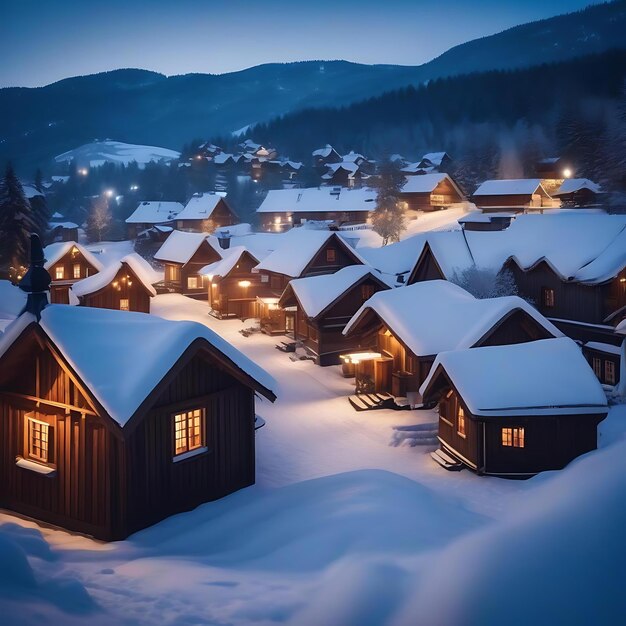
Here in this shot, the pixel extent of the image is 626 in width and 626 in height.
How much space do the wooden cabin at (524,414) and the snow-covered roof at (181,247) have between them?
38838 mm

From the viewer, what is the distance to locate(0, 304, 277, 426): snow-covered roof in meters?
12.0

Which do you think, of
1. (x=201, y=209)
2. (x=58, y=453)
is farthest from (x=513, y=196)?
(x=58, y=453)

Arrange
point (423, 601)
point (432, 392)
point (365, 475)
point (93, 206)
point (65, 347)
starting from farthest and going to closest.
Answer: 1. point (93, 206)
2. point (432, 392)
3. point (365, 475)
4. point (65, 347)
5. point (423, 601)

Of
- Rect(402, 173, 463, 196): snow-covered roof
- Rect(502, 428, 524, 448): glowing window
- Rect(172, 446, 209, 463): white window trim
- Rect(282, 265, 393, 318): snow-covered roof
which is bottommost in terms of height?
Rect(502, 428, 524, 448): glowing window

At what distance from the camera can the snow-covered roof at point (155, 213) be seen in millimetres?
84750

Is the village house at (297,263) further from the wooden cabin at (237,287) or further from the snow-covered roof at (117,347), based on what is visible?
the snow-covered roof at (117,347)

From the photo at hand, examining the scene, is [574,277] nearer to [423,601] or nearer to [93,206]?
[423,601]

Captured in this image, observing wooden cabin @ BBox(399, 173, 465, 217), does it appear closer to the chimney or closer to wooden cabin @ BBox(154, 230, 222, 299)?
wooden cabin @ BBox(154, 230, 222, 299)

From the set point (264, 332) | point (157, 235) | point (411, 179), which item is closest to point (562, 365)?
point (264, 332)

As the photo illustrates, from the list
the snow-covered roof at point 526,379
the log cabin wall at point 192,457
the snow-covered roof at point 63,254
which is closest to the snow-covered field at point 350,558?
the log cabin wall at point 192,457

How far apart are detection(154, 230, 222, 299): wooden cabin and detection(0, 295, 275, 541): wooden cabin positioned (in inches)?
1580

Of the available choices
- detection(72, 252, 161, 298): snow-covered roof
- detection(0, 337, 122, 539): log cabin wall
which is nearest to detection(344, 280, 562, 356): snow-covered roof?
detection(0, 337, 122, 539): log cabin wall

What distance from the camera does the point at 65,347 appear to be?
12.3m

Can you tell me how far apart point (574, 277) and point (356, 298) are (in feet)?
37.4
